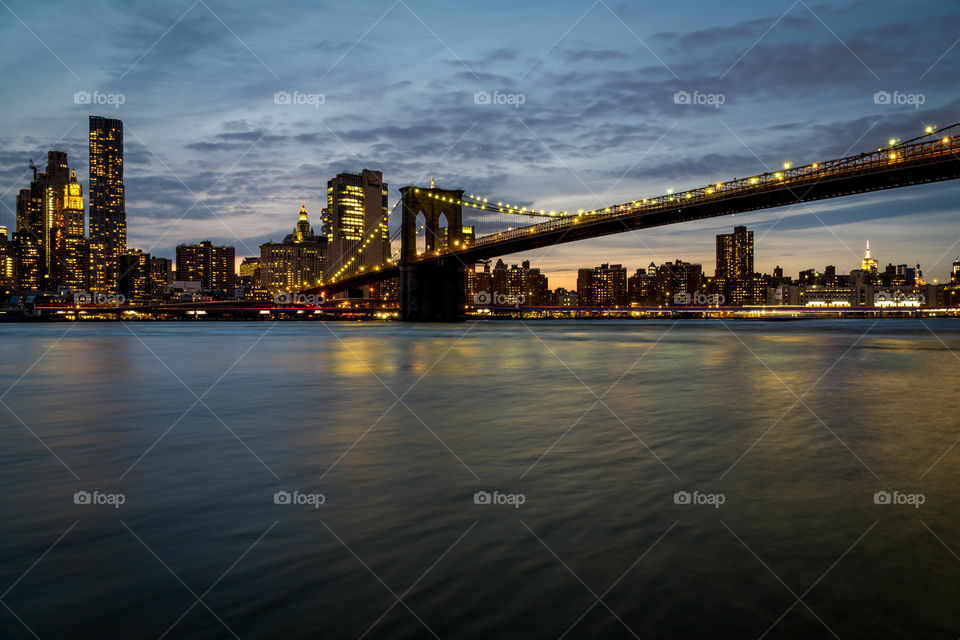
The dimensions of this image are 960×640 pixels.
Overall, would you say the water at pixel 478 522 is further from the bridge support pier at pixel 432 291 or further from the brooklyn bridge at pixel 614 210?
the bridge support pier at pixel 432 291

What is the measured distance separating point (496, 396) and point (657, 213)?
137ft

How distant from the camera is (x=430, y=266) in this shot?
7869 centimetres

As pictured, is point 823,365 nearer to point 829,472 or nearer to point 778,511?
point 829,472

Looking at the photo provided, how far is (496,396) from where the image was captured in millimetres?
17438

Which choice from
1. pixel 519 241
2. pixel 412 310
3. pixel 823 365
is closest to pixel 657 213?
pixel 519 241
